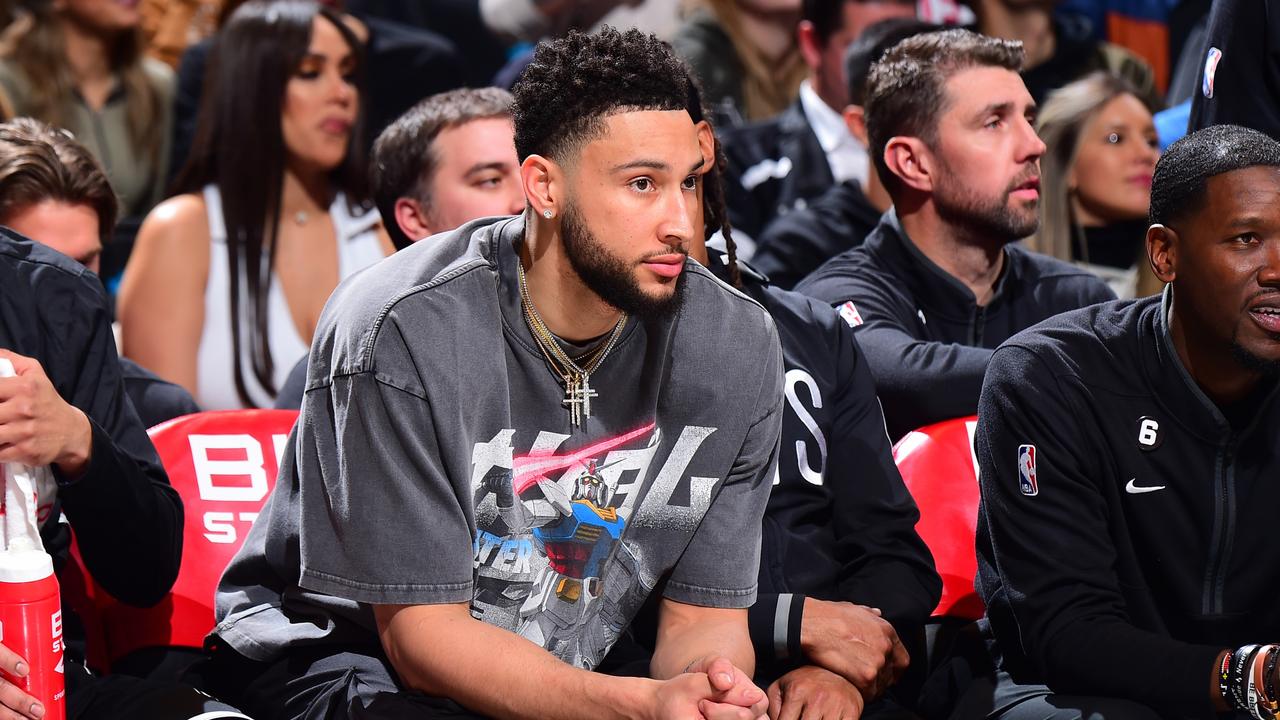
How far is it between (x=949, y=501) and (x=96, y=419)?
65.8 inches

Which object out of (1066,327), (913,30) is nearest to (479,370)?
(1066,327)

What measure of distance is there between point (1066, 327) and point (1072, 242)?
90.9 inches

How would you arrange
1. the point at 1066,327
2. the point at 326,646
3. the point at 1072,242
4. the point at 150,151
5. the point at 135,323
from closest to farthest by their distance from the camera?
the point at 326,646 → the point at 1066,327 → the point at 135,323 → the point at 1072,242 → the point at 150,151

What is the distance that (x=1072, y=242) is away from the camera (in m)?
5.02

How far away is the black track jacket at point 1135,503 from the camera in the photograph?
2.67 m

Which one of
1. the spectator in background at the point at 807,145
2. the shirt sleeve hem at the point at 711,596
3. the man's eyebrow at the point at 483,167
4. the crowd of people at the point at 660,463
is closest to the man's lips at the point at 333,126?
the man's eyebrow at the point at 483,167

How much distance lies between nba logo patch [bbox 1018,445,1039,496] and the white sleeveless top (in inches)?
92.2

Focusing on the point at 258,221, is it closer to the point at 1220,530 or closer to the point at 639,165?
the point at 639,165

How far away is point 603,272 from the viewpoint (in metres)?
2.48

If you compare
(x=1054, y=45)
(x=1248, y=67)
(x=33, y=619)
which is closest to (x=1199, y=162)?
(x=1248, y=67)

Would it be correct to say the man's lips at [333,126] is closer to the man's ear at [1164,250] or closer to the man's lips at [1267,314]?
the man's ear at [1164,250]

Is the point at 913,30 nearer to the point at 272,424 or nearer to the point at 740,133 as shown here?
the point at 740,133

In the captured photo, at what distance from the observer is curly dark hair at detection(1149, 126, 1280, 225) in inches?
107

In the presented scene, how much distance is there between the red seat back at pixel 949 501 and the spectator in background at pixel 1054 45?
2.65 metres
